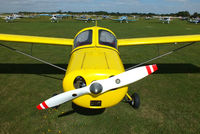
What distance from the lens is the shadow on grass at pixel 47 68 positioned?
263 inches

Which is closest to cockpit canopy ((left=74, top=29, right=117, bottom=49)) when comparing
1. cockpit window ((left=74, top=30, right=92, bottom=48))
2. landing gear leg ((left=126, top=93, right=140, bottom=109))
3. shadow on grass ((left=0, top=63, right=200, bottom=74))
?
cockpit window ((left=74, top=30, right=92, bottom=48))

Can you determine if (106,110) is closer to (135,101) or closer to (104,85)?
(135,101)

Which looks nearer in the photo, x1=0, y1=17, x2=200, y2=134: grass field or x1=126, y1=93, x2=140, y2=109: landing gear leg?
x1=0, y1=17, x2=200, y2=134: grass field

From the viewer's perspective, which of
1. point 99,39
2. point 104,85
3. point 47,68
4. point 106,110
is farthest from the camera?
point 47,68

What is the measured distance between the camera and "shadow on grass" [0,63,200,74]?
6.68m

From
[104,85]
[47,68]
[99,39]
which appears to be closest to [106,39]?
[99,39]

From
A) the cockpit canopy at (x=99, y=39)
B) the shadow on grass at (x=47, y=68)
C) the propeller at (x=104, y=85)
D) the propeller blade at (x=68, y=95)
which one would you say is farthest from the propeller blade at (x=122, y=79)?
the shadow on grass at (x=47, y=68)

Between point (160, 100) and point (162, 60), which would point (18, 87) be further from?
point (162, 60)

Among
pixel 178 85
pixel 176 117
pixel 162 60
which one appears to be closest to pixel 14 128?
pixel 176 117

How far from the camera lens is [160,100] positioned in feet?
15.2

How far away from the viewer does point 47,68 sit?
23.1 feet

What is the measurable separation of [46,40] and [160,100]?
4879mm

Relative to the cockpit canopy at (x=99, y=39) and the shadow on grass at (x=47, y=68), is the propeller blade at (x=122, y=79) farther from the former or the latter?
the shadow on grass at (x=47, y=68)

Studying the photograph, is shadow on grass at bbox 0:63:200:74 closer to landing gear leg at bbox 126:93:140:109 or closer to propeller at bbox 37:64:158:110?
landing gear leg at bbox 126:93:140:109
